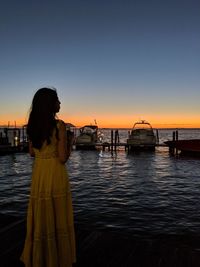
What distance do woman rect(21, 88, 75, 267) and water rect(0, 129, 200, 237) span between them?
24.7ft

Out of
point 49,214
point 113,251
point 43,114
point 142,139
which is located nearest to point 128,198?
point 113,251

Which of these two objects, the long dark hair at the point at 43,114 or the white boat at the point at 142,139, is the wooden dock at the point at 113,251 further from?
the white boat at the point at 142,139

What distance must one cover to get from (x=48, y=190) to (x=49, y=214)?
279 mm

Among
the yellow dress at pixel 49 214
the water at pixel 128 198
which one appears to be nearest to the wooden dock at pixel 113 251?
the yellow dress at pixel 49 214

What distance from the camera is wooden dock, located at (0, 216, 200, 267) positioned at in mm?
A: 5070

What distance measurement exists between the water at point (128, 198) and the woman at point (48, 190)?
24.7 ft

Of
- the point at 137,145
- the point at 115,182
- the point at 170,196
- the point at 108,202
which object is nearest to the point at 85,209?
the point at 108,202

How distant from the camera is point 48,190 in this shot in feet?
12.9

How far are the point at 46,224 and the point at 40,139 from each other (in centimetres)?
97

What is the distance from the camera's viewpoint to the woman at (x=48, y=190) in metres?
3.89

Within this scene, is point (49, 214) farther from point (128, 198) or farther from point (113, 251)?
point (128, 198)

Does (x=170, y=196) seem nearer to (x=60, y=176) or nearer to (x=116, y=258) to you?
(x=116, y=258)

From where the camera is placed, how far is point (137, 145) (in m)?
48.2

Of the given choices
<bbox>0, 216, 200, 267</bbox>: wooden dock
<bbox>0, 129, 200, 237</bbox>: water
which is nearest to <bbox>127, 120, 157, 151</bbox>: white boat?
<bbox>0, 129, 200, 237</bbox>: water
